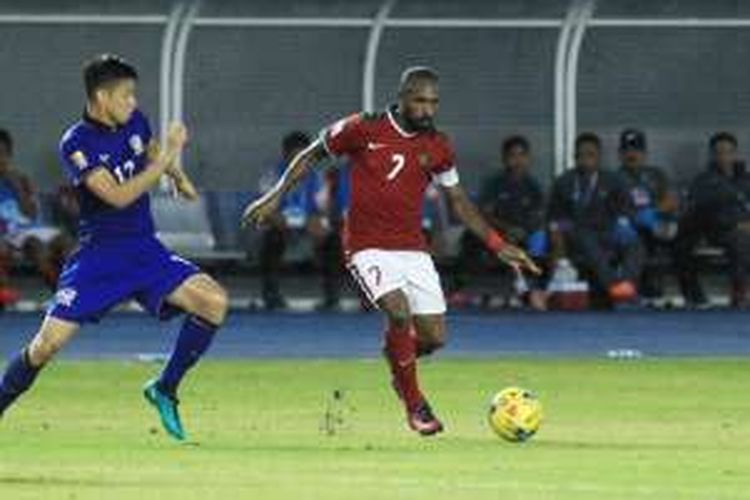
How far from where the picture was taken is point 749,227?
29.2 meters

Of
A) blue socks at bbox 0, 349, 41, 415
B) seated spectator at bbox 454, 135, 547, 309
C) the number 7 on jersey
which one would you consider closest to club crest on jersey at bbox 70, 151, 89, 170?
blue socks at bbox 0, 349, 41, 415

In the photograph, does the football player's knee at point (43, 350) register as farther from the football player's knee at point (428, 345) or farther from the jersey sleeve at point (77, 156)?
the football player's knee at point (428, 345)

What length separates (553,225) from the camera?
95.2 ft

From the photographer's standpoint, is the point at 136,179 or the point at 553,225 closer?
the point at 136,179

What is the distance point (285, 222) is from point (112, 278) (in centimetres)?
1342

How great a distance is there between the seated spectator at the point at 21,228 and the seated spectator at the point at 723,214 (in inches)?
247

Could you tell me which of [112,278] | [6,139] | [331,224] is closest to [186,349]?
[112,278]

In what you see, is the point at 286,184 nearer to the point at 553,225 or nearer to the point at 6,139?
the point at 6,139

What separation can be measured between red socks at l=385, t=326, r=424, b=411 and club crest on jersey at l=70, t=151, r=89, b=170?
243cm

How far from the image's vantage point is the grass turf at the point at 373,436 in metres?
13.4

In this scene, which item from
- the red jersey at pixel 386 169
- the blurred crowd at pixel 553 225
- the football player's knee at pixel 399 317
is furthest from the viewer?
the blurred crowd at pixel 553 225

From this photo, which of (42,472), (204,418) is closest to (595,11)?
(204,418)

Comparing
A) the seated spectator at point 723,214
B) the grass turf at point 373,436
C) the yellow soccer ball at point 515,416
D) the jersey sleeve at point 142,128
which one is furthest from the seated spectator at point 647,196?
the jersey sleeve at point 142,128

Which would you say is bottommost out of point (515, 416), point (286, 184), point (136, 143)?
point (515, 416)
